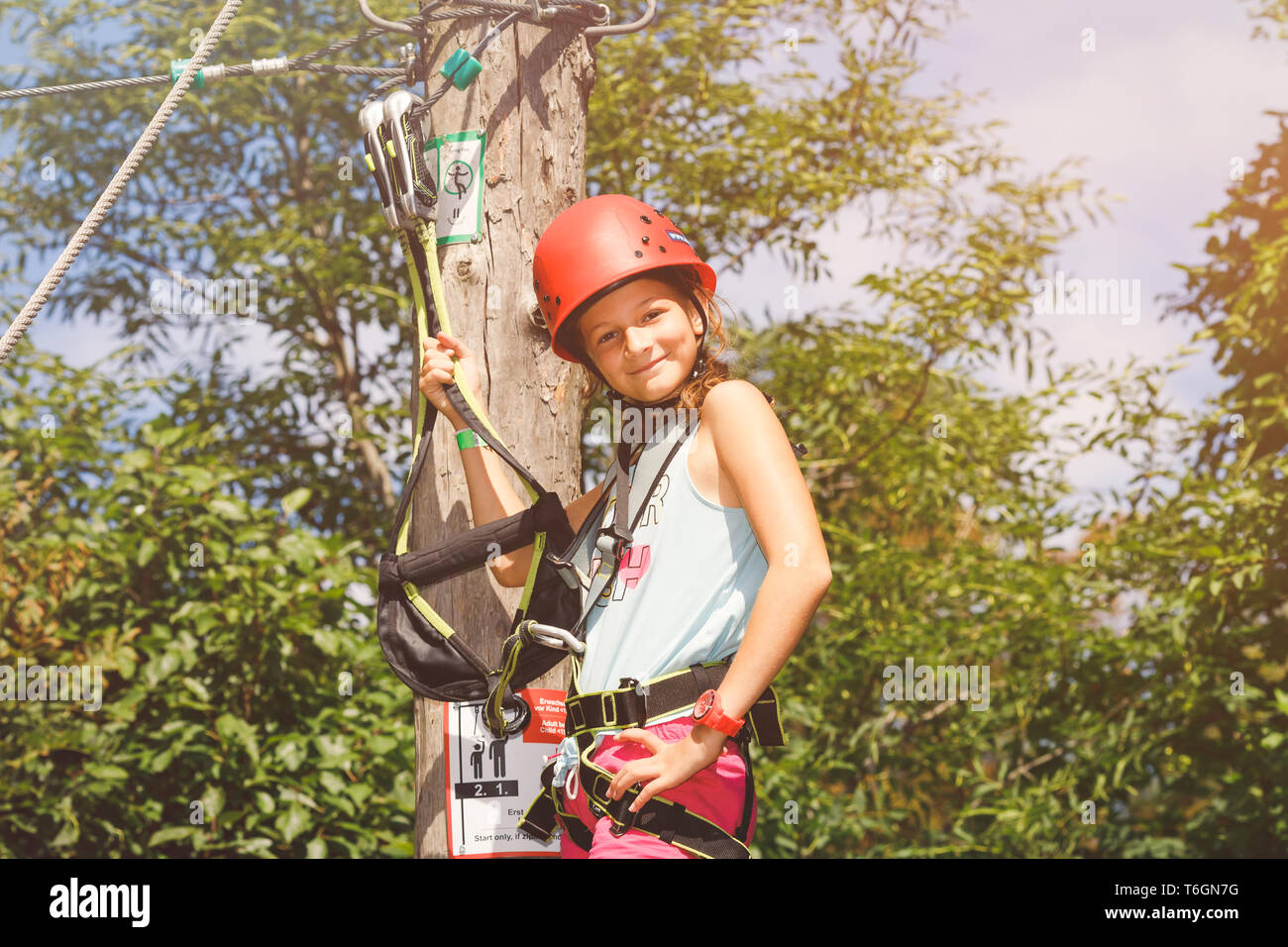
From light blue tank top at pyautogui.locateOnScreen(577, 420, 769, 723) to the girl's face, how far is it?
149 millimetres

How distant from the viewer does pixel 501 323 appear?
2932 millimetres

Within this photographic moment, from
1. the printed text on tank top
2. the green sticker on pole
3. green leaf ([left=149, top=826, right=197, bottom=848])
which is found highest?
the green sticker on pole

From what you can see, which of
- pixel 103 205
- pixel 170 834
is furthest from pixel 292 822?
pixel 103 205

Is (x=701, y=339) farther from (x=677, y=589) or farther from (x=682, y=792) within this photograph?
(x=682, y=792)

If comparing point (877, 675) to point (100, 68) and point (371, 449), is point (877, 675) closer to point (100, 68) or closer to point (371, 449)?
point (371, 449)

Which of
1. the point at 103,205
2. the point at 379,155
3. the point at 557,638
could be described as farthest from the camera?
the point at 379,155

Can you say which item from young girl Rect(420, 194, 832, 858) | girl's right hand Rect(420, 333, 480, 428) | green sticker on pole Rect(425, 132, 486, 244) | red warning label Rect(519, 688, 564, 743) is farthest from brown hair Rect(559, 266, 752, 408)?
red warning label Rect(519, 688, 564, 743)

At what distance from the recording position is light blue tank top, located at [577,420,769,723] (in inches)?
90.4

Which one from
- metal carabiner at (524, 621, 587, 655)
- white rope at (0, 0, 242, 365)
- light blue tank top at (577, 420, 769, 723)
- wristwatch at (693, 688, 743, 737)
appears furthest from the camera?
white rope at (0, 0, 242, 365)

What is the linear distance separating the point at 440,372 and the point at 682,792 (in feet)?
3.92

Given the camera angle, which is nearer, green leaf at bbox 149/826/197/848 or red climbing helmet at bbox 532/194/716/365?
red climbing helmet at bbox 532/194/716/365

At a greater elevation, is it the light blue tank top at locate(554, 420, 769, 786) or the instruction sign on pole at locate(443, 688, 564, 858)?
the light blue tank top at locate(554, 420, 769, 786)

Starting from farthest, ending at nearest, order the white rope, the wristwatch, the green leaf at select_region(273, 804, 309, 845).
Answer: the green leaf at select_region(273, 804, 309, 845) → the white rope → the wristwatch

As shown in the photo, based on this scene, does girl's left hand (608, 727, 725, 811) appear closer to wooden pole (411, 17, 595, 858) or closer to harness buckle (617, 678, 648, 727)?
harness buckle (617, 678, 648, 727)
